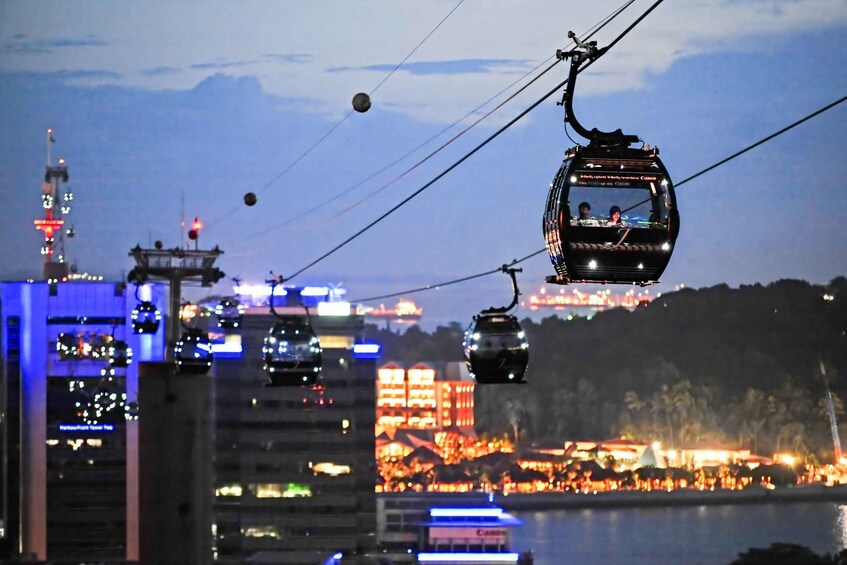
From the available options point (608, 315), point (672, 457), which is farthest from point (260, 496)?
point (608, 315)

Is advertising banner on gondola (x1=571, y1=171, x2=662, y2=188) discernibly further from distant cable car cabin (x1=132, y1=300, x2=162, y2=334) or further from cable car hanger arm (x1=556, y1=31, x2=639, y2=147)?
distant cable car cabin (x1=132, y1=300, x2=162, y2=334)

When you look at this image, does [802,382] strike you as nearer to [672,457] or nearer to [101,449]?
[672,457]

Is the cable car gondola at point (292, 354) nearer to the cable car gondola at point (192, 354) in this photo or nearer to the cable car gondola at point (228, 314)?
the cable car gondola at point (192, 354)

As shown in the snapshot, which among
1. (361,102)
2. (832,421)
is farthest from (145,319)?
(832,421)

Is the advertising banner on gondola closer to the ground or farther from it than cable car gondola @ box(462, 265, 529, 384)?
farther from it

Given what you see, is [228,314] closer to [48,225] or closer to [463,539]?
[48,225]

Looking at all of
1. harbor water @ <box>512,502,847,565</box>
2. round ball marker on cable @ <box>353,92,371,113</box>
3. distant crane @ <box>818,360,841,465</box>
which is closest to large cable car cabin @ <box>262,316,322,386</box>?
round ball marker on cable @ <box>353,92,371,113</box>
